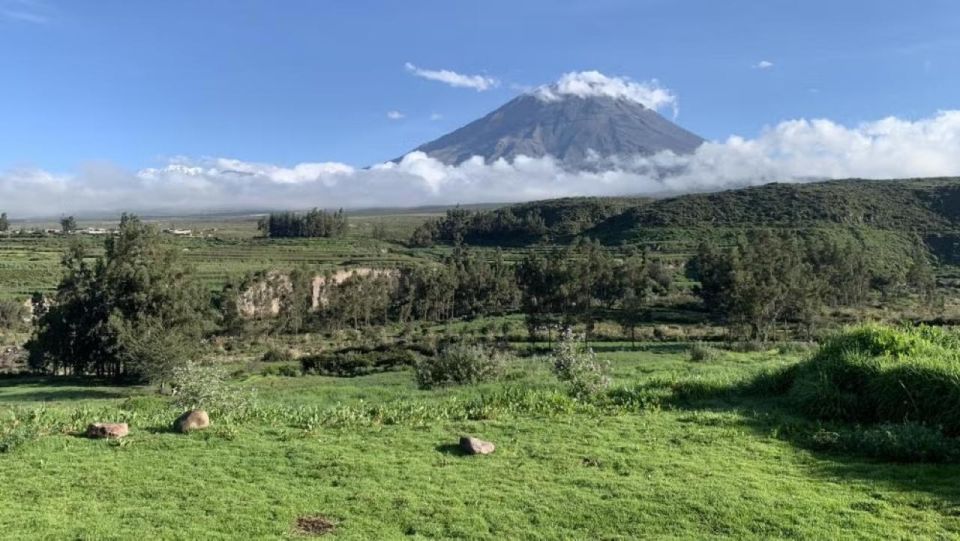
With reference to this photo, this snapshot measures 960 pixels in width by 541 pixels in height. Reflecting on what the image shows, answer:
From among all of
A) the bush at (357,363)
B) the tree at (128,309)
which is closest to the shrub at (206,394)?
the tree at (128,309)

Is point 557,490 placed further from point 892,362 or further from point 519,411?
point 892,362

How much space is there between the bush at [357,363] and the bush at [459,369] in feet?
49.7

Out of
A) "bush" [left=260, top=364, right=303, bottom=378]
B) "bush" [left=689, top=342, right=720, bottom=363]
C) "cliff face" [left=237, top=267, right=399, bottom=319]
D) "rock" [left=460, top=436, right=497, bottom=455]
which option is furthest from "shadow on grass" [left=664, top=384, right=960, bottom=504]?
"cliff face" [left=237, top=267, right=399, bottom=319]

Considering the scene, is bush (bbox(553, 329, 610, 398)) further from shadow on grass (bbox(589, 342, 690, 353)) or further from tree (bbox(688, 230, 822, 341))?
tree (bbox(688, 230, 822, 341))

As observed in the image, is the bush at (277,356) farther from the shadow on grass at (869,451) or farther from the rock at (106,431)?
the shadow on grass at (869,451)

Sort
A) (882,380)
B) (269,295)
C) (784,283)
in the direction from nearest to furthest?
(882,380)
(784,283)
(269,295)

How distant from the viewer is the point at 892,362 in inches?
507

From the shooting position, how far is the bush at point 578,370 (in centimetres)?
1445

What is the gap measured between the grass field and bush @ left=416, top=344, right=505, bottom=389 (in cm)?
680

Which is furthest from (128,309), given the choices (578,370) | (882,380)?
(882,380)

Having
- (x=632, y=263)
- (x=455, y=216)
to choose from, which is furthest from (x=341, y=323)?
(x=455, y=216)

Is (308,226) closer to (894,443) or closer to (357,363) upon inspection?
(357,363)

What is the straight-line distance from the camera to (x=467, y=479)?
888 centimetres

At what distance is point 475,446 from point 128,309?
30384mm
